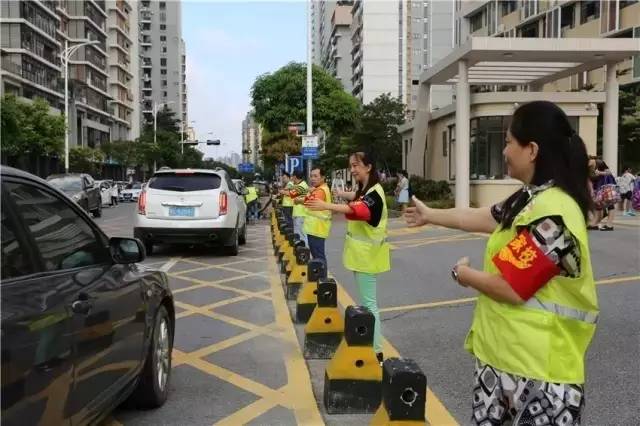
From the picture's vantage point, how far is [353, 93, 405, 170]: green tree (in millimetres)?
49281

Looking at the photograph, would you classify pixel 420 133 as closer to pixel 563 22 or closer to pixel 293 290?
pixel 563 22

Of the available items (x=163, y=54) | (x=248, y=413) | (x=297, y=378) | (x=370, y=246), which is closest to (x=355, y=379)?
(x=248, y=413)

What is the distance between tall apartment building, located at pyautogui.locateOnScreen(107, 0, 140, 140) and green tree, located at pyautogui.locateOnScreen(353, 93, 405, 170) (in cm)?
4819

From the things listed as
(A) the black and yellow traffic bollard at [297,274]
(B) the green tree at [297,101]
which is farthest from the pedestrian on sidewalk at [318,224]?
(B) the green tree at [297,101]

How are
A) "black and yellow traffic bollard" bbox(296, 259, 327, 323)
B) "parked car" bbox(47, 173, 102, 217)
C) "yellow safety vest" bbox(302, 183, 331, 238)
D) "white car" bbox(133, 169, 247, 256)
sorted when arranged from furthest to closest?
"parked car" bbox(47, 173, 102, 217)
"white car" bbox(133, 169, 247, 256)
"yellow safety vest" bbox(302, 183, 331, 238)
"black and yellow traffic bollard" bbox(296, 259, 327, 323)

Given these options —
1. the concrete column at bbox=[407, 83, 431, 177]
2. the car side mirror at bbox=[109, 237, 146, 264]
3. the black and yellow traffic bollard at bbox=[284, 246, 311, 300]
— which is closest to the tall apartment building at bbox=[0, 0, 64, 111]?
the concrete column at bbox=[407, 83, 431, 177]

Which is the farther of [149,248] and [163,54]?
[163,54]

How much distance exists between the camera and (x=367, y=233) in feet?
16.0

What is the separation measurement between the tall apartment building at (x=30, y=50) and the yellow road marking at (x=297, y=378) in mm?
51811

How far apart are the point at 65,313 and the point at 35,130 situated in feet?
127

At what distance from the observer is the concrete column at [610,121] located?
23297mm

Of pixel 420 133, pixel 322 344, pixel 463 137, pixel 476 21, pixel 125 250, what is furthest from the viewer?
pixel 476 21

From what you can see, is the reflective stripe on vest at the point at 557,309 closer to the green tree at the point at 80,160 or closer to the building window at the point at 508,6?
the building window at the point at 508,6

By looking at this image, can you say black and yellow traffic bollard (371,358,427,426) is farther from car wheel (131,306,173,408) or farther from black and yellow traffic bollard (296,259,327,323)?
black and yellow traffic bollard (296,259,327,323)
